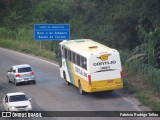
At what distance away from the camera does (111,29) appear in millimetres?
62219

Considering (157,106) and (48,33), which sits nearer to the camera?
(157,106)

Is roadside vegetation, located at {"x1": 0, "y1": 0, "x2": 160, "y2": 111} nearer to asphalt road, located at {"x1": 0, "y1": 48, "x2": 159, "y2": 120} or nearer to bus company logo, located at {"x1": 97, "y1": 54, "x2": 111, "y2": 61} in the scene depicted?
asphalt road, located at {"x1": 0, "y1": 48, "x2": 159, "y2": 120}

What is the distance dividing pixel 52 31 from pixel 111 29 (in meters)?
11.2

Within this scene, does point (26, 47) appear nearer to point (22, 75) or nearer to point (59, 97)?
point (22, 75)

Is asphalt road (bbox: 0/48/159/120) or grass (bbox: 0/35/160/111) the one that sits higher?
grass (bbox: 0/35/160/111)

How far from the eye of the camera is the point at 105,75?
33969mm

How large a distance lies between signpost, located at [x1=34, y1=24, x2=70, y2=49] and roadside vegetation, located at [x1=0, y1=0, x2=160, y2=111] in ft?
5.99

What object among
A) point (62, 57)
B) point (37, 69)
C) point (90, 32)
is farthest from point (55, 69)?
point (90, 32)

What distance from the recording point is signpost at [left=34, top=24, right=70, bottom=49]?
174ft

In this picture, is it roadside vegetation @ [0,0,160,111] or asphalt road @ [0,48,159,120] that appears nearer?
asphalt road @ [0,48,159,120]

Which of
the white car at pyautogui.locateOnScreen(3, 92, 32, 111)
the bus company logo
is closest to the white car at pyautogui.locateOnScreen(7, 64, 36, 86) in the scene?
the bus company logo

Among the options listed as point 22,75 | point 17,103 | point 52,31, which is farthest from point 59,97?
point 52,31

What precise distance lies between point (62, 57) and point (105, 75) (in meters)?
7.03

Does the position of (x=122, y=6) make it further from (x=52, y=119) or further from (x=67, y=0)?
(x=52, y=119)
